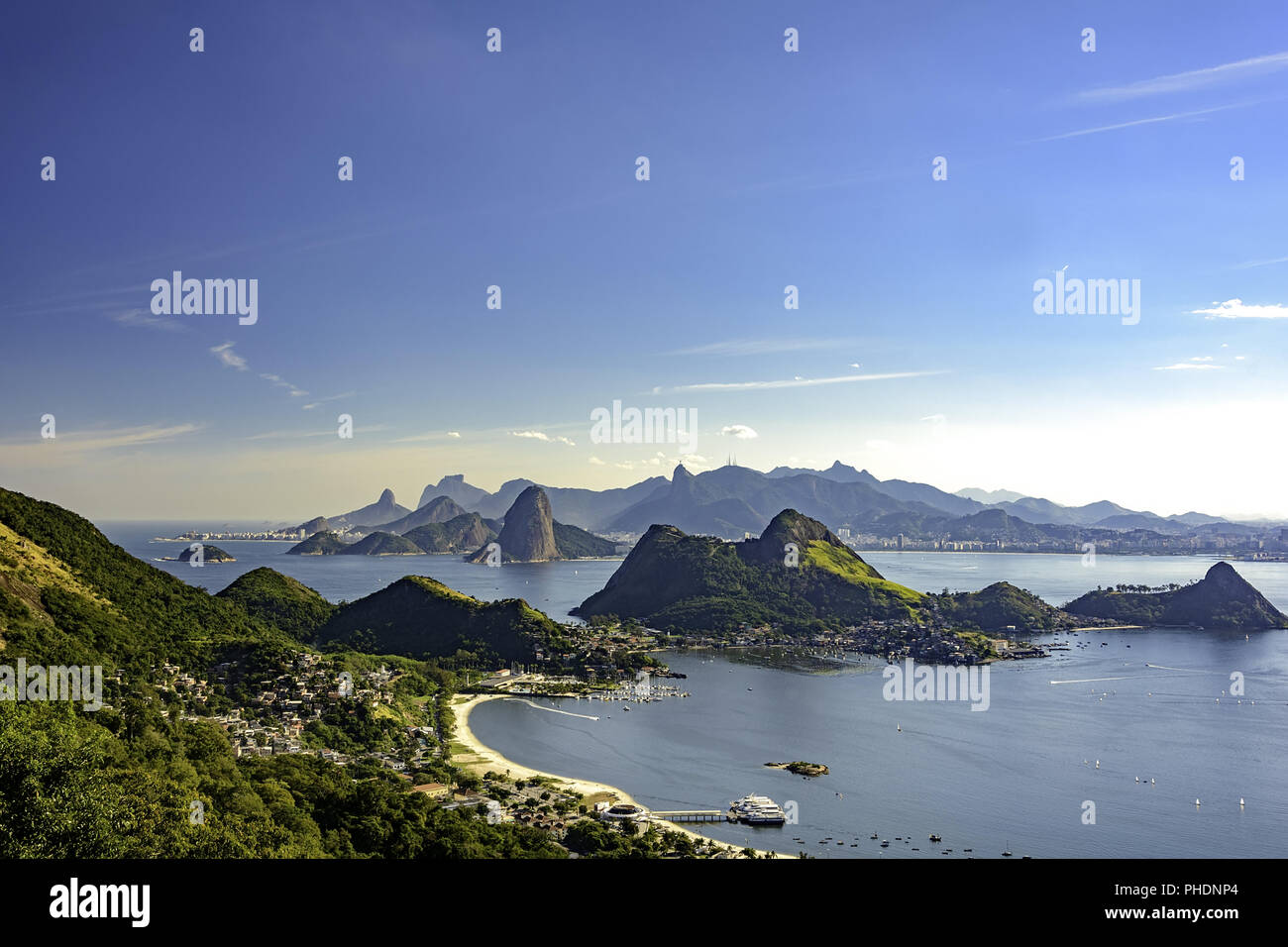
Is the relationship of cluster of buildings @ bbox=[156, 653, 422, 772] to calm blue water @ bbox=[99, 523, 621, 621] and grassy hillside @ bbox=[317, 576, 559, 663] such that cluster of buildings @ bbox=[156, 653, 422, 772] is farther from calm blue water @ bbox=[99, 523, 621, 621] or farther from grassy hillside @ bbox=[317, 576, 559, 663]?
calm blue water @ bbox=[99, 523, 621, 621]

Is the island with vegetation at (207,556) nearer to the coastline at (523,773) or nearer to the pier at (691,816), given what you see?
the coastline at (523,773)

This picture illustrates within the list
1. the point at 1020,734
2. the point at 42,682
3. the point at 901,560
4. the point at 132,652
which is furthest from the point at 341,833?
the point at 901,560

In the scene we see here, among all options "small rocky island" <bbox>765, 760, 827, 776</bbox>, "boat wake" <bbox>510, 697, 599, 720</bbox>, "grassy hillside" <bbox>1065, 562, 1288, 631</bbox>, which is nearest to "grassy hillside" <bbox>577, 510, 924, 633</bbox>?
"grassy hillside" <bbox>1065, 562, 1288, 631</bbox>

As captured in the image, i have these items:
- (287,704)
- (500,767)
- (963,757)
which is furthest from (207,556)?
(963,757)

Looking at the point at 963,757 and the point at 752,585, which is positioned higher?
the point at 752,585

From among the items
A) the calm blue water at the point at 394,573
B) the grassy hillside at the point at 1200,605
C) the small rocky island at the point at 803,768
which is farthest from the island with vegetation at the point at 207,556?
the small rocky island at the point at 803,768

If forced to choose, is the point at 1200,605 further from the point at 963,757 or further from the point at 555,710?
the point at 555,710

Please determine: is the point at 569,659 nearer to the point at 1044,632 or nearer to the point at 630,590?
the point at 630,590
